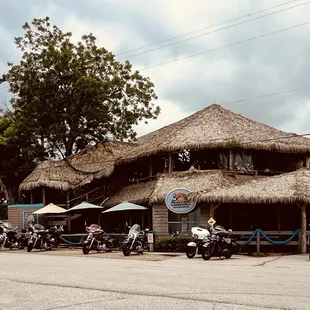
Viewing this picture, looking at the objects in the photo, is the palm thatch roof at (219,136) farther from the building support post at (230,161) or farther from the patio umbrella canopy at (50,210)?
the patio umbrella canopy at (50,210)

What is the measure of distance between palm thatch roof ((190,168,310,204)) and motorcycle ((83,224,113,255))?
177 inches

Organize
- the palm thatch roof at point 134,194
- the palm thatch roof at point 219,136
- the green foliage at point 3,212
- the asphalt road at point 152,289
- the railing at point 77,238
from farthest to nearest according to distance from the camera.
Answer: the green foliage at point 3,212 < the palm thatch roof at point 134,194 < the palm thatch roof at point 219,136 < the railing at point 77,238 < the asphalt road at point 152,289

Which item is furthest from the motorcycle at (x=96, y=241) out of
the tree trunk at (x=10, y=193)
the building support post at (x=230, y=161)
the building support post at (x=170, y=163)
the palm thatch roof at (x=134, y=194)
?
the tree trunk at (x=10, y=193)

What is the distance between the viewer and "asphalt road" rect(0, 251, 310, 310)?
8586mm

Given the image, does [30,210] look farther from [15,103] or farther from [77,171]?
[15,103]

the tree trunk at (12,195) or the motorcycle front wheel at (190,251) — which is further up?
the tree trunk at (12,195)

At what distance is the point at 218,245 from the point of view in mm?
20047

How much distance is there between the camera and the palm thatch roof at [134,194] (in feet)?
94.4

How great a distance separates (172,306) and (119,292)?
1846mm

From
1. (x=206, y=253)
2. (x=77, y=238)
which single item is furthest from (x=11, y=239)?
(x=206, y=253)

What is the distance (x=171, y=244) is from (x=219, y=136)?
696cm

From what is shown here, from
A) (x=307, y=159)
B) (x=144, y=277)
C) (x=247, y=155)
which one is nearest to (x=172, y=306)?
(x=144, y=277)

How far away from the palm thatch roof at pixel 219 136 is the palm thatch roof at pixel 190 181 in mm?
1350

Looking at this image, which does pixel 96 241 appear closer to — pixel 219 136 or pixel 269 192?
pixel 269 192
